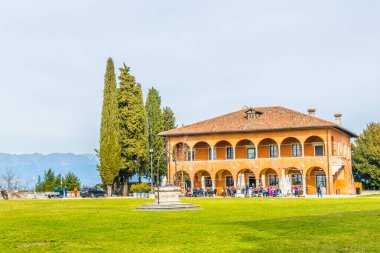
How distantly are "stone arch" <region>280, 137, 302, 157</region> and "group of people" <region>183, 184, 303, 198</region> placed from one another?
3871 mm

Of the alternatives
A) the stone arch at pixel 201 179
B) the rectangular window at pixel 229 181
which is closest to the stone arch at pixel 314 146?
the rectangular window at pixel 229 181

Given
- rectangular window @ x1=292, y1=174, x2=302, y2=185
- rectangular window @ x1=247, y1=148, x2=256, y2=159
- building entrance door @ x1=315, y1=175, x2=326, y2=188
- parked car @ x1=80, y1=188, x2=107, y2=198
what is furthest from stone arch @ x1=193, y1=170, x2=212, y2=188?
building entrance door @ x1=315, y1=175, x2=326, y2=188

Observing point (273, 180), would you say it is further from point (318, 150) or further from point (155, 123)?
point (155, 123)

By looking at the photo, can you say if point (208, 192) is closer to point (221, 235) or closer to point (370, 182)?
point (370, 182)

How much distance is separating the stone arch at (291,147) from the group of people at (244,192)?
12.7 ft

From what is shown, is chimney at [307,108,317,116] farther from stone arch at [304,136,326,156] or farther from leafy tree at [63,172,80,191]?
leafy tree at [63,172,80,191]

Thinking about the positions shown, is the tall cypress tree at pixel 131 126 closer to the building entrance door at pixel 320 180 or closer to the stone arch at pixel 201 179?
the stone arch at pixel 201 179

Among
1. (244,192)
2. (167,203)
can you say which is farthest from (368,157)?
(167,203)

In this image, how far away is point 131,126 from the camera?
64625 millimetres

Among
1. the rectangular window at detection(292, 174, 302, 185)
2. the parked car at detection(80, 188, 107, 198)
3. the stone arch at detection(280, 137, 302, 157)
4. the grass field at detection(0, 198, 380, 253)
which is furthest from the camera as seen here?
the parked car at detection(80, 188, 107, 198)

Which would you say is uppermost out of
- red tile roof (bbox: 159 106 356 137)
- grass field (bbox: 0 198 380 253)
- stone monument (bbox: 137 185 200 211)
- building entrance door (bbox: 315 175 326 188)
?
red tile roof (bbox: 159 106 356 137)

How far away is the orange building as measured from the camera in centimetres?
5806

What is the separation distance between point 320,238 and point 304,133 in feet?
149

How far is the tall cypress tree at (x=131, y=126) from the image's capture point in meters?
64.7
